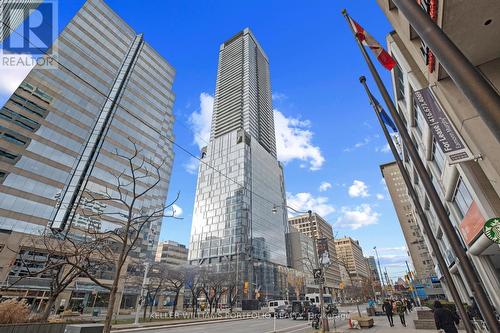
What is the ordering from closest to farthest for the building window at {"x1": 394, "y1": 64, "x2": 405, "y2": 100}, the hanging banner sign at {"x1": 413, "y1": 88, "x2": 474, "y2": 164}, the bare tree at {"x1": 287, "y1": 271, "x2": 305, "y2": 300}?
the hanging banner sign at {"x1": 413, "y1": 88, "x2": 474, "y2": 164} → the building window at {"x1": 394, "y1": 64, "x2": 405, "y2": 100} → the bare tree at {"x1": 287, "y1": 271, "x2": 305, "y2": 300}

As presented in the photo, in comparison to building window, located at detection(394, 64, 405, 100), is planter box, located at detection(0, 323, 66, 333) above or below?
below

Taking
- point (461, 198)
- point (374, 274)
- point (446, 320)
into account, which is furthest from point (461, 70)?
point (374, 274)

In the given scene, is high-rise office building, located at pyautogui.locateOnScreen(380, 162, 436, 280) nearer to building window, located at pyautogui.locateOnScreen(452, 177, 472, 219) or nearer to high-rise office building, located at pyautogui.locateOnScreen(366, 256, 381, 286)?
high-rise office building, located at pyautogui.locateOnScreen(366, 256, 381, 286)

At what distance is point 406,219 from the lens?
291ft

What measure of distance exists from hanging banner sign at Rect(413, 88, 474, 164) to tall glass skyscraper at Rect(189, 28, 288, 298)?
49.6 metres

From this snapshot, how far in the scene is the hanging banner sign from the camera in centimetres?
812

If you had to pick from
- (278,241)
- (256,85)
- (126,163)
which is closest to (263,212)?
(278,241)

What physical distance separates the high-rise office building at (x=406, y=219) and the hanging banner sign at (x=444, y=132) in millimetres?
82307

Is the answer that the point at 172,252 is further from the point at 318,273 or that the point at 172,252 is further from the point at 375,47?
the point at 375,47

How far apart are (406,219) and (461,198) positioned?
89851 mm

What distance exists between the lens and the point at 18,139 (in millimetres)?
43500

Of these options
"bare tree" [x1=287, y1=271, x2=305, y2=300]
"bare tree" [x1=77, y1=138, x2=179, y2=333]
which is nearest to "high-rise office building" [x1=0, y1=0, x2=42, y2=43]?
"bare tree" [x1=77, y1=138, x2=179, y2=333]

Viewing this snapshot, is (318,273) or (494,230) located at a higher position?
(494,230)

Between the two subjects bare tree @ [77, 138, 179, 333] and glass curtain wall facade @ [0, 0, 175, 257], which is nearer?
bare tree @ [77, 138, 179, 333]
